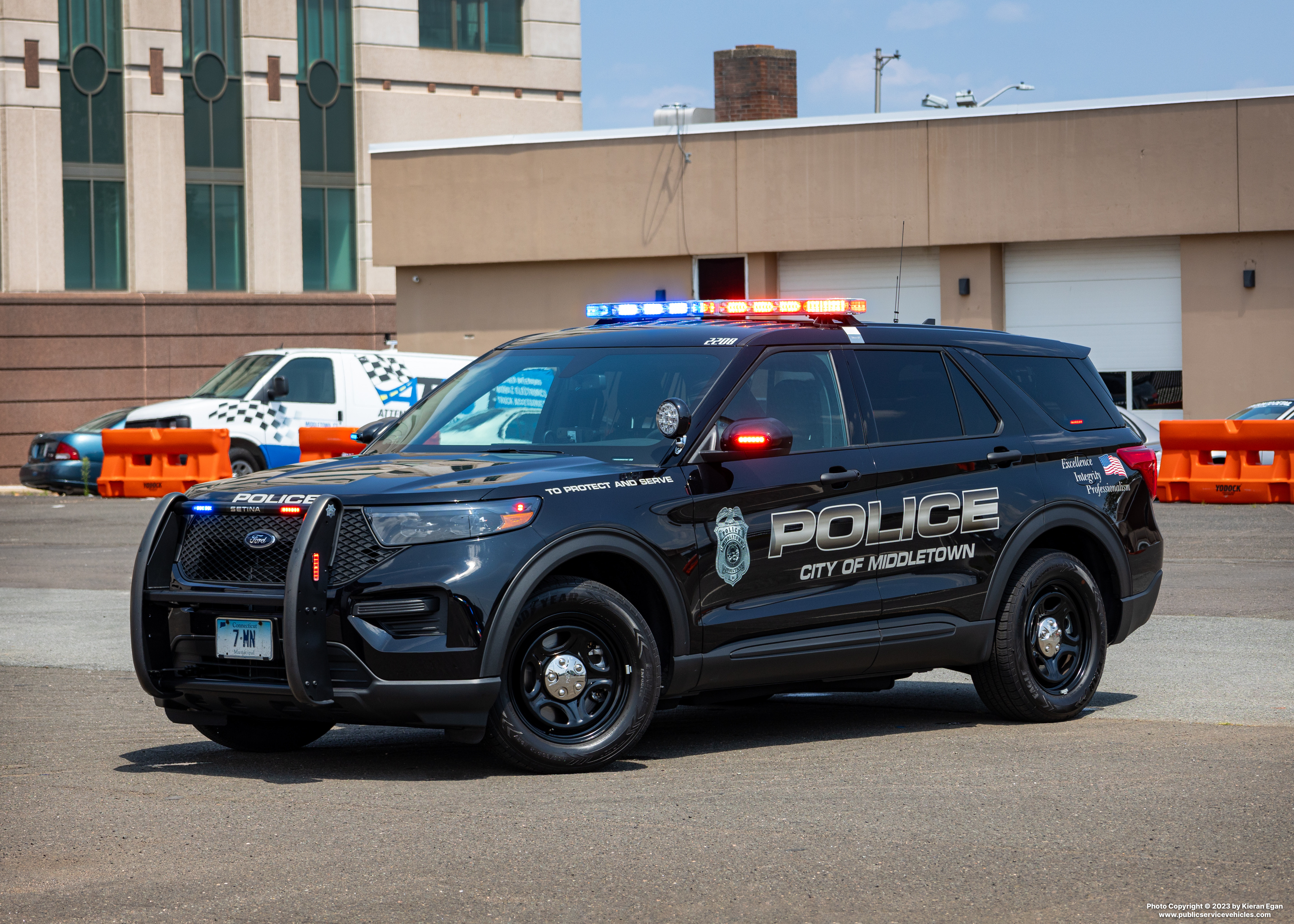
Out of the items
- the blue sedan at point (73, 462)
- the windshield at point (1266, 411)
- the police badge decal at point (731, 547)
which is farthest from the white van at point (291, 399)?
the police badge decal at point (731, 547)

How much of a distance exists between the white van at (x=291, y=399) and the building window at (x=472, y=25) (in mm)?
16444

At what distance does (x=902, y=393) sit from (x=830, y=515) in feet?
2.91

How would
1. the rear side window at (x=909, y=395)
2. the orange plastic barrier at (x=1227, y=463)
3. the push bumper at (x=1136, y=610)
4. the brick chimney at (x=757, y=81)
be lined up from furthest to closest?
the brick chimney at (x=757, y=81), the orange plastic barrier at (x=1227, y=463), the push bumper at (x=1136, y=610), the rear side window at (x=909, y=395)

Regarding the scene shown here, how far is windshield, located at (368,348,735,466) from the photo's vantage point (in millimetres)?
7379

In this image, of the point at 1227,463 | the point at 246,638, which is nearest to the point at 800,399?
the point at 246,638

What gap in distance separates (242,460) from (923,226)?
12.3 metres

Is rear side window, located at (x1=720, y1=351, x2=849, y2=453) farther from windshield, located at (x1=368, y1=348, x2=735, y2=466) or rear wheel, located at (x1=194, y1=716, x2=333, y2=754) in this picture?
rear wheel, located at (x1=194, y1=716, x2=333, y2=754)

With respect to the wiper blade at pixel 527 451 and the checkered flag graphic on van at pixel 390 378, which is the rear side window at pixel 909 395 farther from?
the checkered flag graphic on van at pixel 390 378

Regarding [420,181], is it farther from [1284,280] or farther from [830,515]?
[830,515]

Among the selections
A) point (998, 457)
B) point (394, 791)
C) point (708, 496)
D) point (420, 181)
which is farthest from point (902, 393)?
point (420, 181)

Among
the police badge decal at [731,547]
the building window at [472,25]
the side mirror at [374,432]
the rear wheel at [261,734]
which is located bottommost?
the rear wheel at [261,734]

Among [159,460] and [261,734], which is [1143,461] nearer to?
[261,734]

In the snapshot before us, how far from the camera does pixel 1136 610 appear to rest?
352 inches

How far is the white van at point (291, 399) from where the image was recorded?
2388 centimetres
